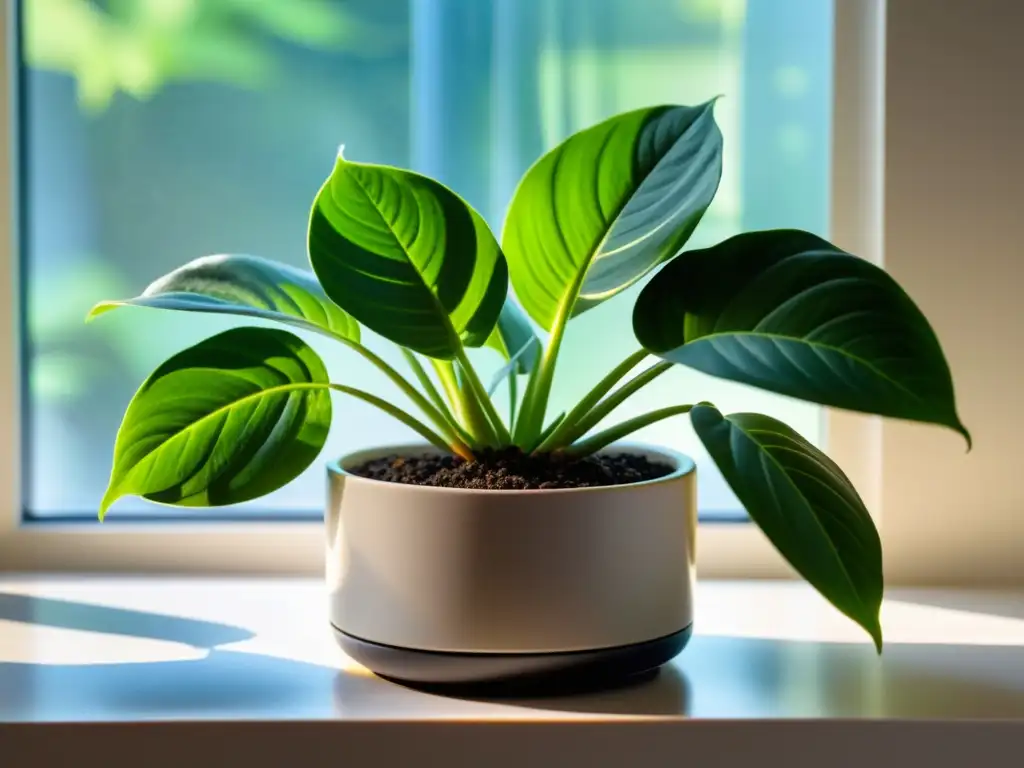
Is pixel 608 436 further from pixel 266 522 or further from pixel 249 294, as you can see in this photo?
pixel 266 522

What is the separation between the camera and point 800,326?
0.61 metres

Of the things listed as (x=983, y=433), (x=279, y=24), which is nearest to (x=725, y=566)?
(x=983, y=433)

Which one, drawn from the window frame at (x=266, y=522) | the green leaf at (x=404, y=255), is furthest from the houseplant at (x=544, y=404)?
the window frame at (x=266, y=522)

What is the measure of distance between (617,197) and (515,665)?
30 centimetres

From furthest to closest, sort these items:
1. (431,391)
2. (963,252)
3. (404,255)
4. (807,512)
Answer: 1. (963,252)
2. (431,391)
3. (404,255)
4. (807,512)

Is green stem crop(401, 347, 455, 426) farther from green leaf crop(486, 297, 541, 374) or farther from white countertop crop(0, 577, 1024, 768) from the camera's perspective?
white countertop crop(0, 577, 1024, 768)

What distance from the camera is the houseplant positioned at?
60cm

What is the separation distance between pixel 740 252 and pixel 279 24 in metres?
0.57

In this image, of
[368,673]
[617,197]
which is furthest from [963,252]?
[368,673]

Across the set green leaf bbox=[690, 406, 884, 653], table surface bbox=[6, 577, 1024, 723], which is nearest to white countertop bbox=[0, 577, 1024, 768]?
table surface bbox=[6, 577, 1024, 723]

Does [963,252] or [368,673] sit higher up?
[963,252]

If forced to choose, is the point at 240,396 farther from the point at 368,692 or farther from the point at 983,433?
the point at 983,433

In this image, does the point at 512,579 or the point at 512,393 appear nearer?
the point at 512,579

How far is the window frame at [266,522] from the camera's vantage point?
99cm
